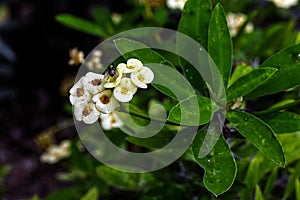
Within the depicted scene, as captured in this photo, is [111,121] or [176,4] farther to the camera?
[176,4]

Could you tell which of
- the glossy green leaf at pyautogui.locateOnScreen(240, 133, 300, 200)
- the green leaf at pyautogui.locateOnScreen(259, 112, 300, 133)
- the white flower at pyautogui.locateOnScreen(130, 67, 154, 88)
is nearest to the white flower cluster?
the white flower at pyautogui.locateOnScreen(130, 67, 154, 88)

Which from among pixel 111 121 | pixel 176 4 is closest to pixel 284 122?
pixel 111 121

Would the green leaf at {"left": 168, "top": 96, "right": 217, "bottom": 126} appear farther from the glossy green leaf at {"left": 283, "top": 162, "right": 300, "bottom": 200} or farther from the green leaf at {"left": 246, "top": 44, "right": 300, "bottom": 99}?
the glossy green leaf at {"left": 283, "top": 162, "right": 300, "bottom": 200}

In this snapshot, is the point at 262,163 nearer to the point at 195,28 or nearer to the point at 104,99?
the point at 195,28

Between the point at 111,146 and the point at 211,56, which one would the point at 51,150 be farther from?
the point at 211,56

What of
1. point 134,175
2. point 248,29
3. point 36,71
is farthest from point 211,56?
point 36,71
